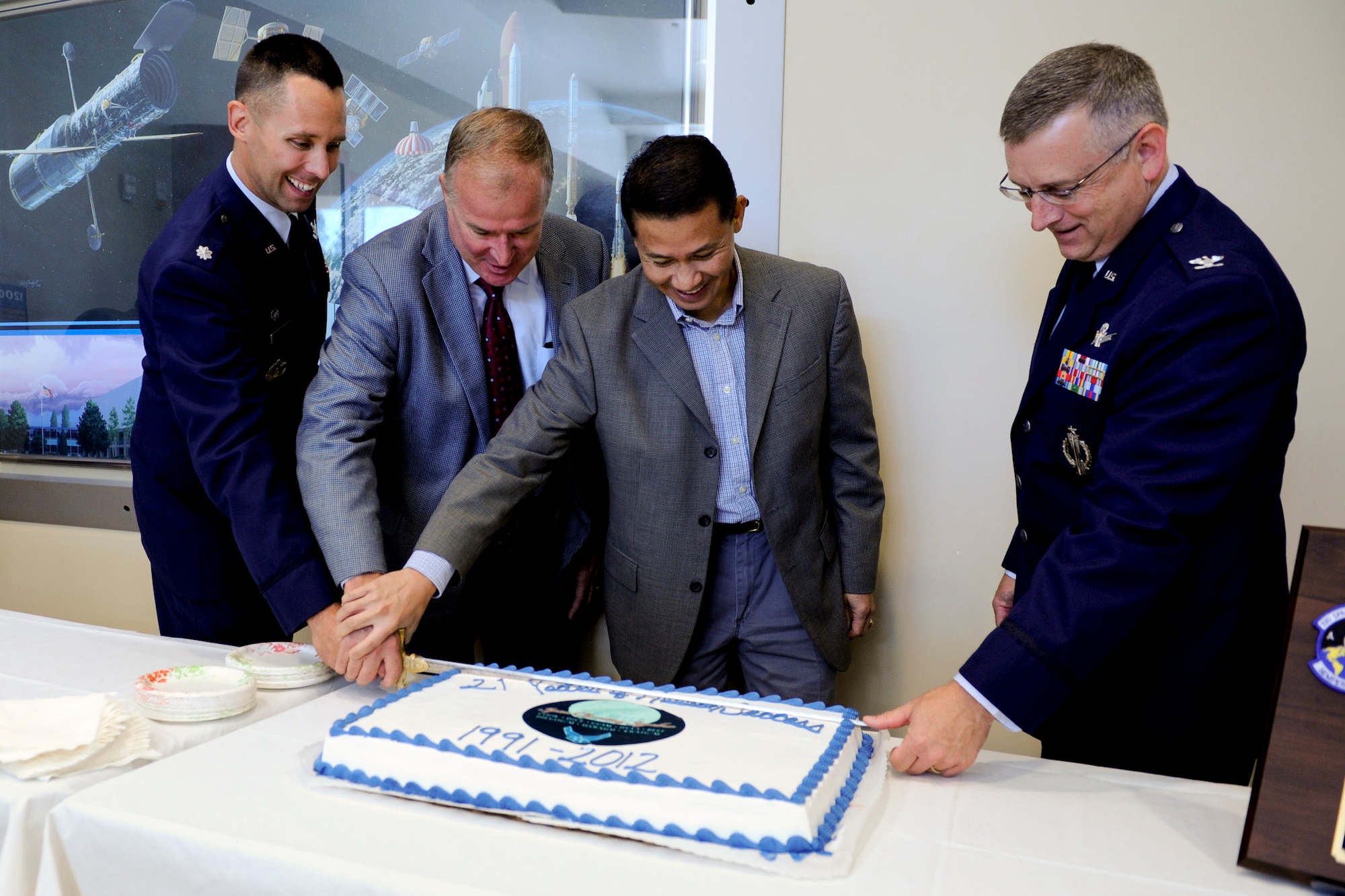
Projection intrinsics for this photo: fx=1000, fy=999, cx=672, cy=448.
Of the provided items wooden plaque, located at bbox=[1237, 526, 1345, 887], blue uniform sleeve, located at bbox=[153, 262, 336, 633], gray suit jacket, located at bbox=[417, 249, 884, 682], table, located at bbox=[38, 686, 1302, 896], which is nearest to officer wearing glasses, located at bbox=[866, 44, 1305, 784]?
table, located at bbox=[38, 686, 1302, 896]

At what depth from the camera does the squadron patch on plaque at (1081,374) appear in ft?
4.52

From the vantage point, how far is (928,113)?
2.21 metres

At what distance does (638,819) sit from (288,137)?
1.49 metres

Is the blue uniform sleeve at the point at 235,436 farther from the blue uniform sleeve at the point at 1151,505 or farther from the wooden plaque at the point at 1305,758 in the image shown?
the wooden plaque at the point at 1305,758

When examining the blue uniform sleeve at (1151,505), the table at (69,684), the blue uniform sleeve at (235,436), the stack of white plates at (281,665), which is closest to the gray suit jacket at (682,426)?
the blue uniform sleeve at (235,436)

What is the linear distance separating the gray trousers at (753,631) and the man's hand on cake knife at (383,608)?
587 millimetres

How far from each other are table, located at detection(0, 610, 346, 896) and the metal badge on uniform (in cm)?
115

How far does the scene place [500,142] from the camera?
174 cm

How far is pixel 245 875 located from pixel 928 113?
6.43 feet

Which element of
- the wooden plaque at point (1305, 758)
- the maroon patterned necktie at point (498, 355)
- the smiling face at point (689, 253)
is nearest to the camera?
the wooden plaque at point (1305, 758)

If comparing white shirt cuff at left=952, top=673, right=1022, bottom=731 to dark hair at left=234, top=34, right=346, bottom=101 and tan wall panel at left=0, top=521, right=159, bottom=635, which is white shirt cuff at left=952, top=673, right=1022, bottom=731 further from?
tan wall panel at left=0, top=521, right=159, bottom=635

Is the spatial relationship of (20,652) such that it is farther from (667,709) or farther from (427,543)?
(667,709)

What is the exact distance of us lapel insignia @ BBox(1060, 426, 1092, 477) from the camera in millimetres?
1427

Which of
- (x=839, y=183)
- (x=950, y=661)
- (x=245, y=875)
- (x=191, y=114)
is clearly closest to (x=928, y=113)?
(x=839, y=183)
